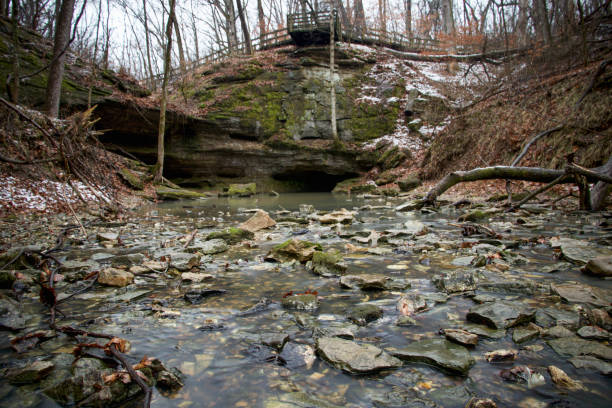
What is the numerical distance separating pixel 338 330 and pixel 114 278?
82.4 inches

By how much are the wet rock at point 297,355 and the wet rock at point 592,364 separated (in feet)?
4.04

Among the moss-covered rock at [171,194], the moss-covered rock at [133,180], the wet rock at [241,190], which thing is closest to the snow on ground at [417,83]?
the wet rock at [241,190]

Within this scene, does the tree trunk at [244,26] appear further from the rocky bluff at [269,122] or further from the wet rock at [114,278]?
the wet rock at [114,278]

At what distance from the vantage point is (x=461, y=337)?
175 cm

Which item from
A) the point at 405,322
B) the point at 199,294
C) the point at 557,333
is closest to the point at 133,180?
the point at 199,294

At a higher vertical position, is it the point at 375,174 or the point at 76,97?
the point at 76,97

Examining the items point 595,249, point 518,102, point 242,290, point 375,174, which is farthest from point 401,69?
point 242,290

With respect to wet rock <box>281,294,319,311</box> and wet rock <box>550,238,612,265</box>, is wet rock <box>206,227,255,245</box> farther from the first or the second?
wet rock <box>550,238,612,265</box>

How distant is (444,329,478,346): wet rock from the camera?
1712 millimetres

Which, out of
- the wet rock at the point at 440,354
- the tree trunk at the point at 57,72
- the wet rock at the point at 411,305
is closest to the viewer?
the wet rock at the point at 440,354

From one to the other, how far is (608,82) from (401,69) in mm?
16328

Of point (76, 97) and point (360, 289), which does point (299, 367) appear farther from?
point (76, 97)

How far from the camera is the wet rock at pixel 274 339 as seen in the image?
5.84ft

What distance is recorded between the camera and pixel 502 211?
21.8 feet
